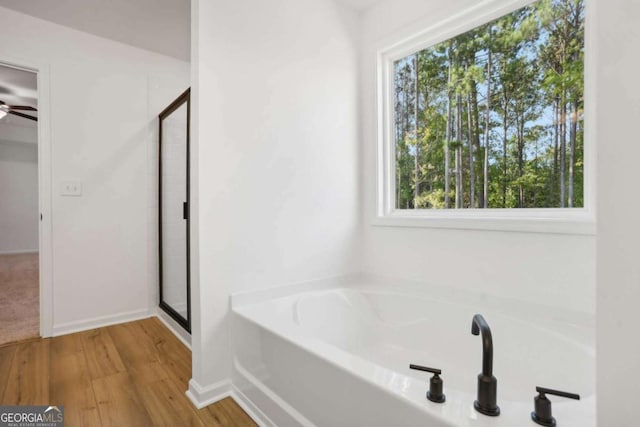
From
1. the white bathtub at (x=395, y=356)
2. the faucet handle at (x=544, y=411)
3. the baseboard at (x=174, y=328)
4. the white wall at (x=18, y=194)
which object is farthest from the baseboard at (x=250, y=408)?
the white wall at (x=18, y=194)

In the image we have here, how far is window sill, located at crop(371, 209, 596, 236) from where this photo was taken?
1459 millimetres

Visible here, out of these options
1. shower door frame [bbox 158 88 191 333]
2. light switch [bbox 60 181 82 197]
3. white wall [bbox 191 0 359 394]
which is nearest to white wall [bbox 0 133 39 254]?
light switch [bbox 60 181 82 197]

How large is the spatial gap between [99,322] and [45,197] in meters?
1.09

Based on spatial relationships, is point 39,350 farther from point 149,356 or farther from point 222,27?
point 222,27

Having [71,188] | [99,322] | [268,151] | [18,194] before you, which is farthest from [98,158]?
[18,194]

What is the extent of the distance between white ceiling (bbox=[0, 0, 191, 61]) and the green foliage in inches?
70.2

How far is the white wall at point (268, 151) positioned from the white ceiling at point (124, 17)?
952mm

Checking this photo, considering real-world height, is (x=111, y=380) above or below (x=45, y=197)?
below

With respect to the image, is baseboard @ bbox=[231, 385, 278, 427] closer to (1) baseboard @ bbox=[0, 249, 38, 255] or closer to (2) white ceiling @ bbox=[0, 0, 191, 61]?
(2) white ceiling @ bbox=[0, 0, 191, 61]

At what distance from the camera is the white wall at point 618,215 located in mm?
536

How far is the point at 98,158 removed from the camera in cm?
268

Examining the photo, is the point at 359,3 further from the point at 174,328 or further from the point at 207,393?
the point at 174,328

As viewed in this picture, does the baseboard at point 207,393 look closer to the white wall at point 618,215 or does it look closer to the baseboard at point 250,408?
the baseboard at point 250,408

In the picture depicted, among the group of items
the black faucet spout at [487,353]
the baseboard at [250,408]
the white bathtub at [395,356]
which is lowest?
the baseboard at [250,408]
